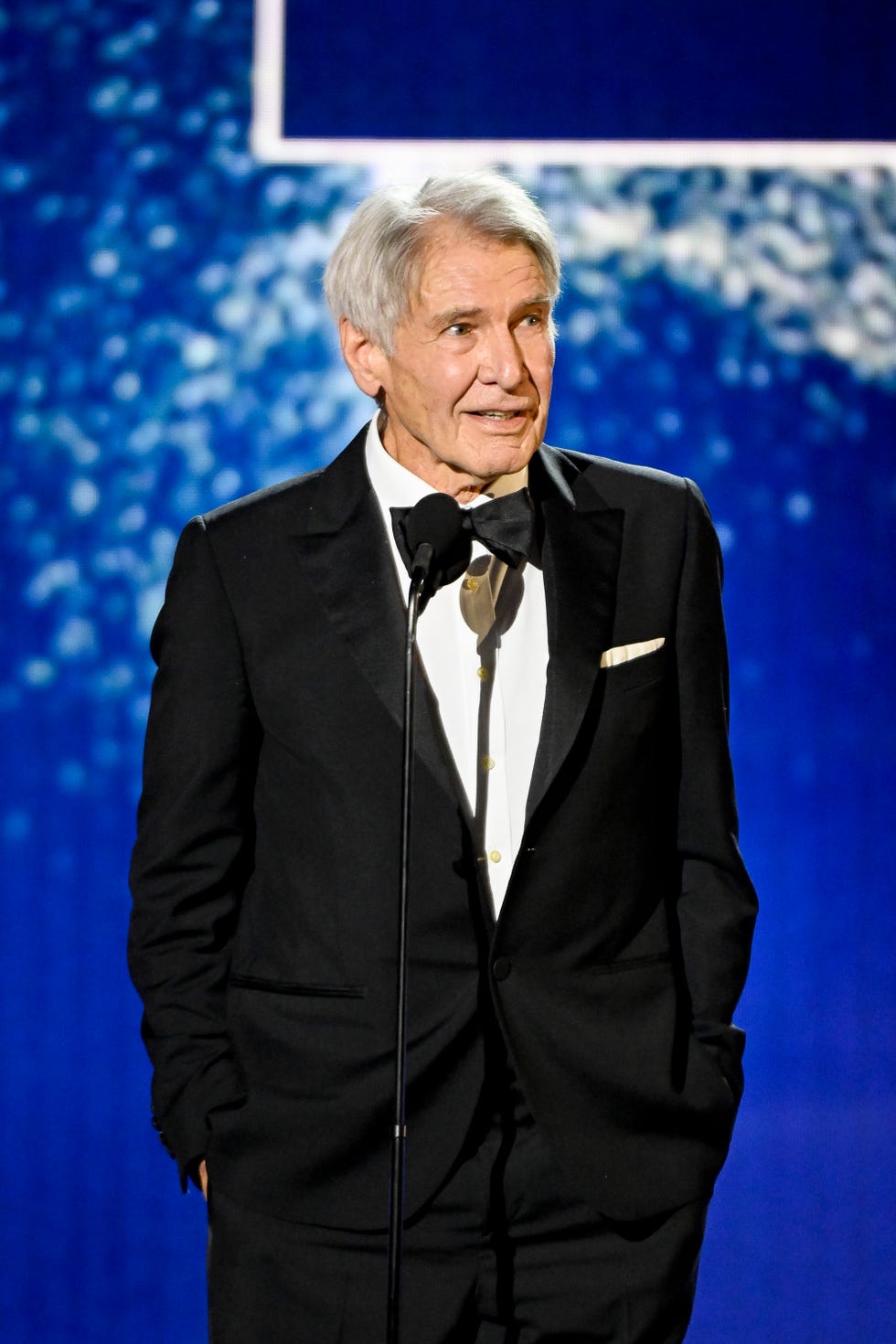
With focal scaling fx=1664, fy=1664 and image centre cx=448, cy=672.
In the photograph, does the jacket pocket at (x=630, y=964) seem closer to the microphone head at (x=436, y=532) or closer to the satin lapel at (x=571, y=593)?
the satin lapel at (x=571, y=593)

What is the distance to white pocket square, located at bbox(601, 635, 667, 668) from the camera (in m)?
1.77

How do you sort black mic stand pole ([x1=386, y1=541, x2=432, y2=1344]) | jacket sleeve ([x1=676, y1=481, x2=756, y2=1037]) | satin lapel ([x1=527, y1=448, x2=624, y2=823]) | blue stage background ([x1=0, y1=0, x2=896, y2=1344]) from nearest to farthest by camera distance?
black mic stand pole ([x1=386, y1=541, x2=432, y2=1344]) → satin lapel ([x1=527, y1=448, x2=624, y2=823]) → jacket sleeve ([x1=676, y1=481, x2=756, y2=1037]) → blue stage background ([x1=0, y1=0, x2=896, y2=1344])

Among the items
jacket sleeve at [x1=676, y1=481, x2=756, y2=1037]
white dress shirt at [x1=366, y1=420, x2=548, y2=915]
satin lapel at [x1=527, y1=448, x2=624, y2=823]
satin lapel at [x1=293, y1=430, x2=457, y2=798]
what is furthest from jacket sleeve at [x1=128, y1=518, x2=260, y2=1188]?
jacket sleeve at [x1=676, y1=481, x2=756, y2=1037]

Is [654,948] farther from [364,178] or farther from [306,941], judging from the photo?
[364,178]

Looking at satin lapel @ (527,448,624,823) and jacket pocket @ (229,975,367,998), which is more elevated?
satin lapel @ (527,448,624,823)

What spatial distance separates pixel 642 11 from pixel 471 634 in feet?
4.45

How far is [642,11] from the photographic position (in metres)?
2.65

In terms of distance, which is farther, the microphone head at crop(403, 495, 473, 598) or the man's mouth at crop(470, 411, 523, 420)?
the man's mouth at crop(470, 411, 523, 420)

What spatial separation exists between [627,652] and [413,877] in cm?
33

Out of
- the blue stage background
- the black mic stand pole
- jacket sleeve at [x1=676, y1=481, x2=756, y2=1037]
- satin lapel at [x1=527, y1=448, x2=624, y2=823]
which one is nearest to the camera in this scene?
the black mic stand pole

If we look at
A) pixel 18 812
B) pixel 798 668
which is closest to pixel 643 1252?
pixel 798 668

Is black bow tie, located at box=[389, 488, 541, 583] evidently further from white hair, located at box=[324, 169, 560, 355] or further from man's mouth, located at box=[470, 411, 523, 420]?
white hair, located at box=[324, 169, 560, 355]

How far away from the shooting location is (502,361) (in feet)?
5.70

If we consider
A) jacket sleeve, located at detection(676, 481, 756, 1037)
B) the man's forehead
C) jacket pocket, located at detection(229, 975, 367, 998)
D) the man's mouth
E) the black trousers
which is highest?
Answer: the man's forehead
